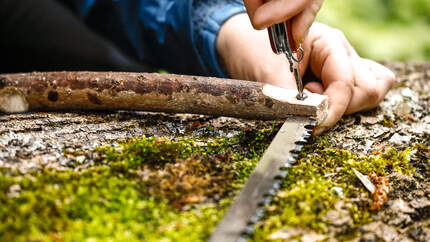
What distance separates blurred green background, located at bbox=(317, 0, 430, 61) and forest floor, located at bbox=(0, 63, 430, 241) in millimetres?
4340

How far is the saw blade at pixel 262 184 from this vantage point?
4.54 feet

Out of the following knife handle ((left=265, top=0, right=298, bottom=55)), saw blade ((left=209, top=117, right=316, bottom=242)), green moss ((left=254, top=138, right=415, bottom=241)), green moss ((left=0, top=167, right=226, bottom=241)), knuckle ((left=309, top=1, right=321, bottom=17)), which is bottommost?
green moss ((left=254, top=138, right=415, bottom=241))

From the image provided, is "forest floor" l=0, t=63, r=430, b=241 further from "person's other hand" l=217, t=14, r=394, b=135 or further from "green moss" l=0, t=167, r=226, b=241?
"person's other hand" l=217, t=14, r=394, b=135

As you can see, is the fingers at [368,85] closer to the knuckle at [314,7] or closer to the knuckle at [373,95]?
the knuckle at [373,95]

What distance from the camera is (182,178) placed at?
5.64ft

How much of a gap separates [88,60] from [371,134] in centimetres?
372

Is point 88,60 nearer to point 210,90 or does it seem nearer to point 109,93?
point 109,93

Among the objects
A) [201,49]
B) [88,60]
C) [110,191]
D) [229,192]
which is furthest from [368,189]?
[88,60]

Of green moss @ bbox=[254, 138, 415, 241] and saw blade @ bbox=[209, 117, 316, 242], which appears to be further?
green moss @ bbox=[254, 138, 415, 241]

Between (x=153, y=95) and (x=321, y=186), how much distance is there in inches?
44.0

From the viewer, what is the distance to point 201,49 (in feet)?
11.0

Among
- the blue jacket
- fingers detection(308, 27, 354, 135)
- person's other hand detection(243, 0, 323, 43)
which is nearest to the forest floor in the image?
fingers detection(308, 27, 354, 135)

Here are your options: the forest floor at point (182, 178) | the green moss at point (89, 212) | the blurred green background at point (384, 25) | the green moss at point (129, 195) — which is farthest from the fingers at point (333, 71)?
the blurred green background at point (384, 25)

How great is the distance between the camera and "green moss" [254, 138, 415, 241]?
60.7 inches
